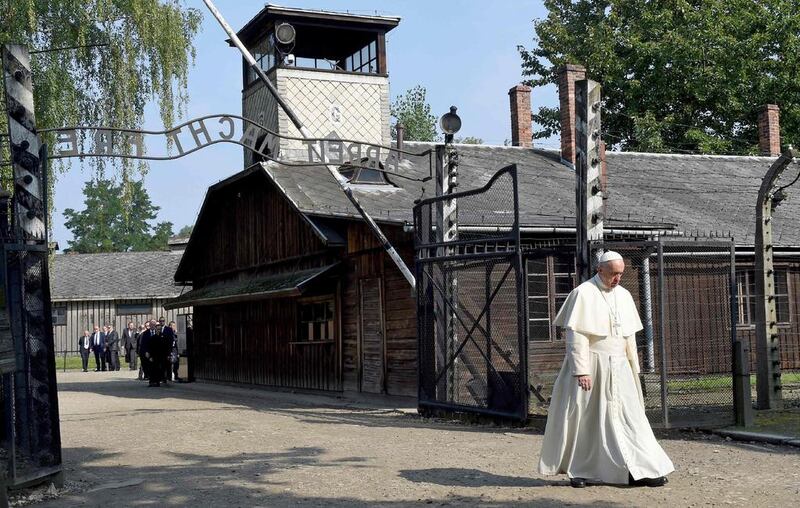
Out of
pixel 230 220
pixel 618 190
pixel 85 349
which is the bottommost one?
pixel 85 349

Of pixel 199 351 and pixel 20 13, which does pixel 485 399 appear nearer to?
pixel 20 13

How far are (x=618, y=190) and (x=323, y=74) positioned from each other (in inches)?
295

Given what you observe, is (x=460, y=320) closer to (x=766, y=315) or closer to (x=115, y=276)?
(x=766, y=315)

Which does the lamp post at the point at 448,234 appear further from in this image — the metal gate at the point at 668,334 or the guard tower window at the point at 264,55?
the guard tower window at the point at 264,55

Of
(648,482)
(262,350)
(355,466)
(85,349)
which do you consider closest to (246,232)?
(262,350)

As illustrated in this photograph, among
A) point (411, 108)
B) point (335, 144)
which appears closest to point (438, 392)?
point (335, 144)

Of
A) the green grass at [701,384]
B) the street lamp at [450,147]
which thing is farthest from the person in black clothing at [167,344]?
the green grass at [701,384]

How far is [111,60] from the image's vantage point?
2272 cm

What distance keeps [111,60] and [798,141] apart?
23810 millimetres

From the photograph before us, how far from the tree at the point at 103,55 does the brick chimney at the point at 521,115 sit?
9.72 meters

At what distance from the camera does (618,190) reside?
84.6 ft

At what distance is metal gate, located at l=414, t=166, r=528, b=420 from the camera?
44.5ft

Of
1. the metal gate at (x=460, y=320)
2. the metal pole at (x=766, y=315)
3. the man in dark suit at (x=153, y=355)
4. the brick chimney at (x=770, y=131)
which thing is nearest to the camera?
the metal gate at (x=460, y=320)

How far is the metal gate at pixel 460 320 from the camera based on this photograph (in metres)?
13.6
